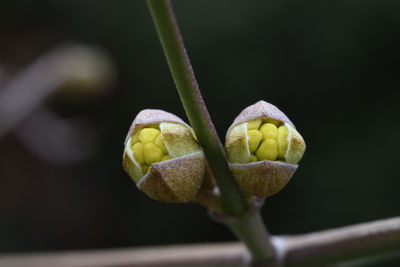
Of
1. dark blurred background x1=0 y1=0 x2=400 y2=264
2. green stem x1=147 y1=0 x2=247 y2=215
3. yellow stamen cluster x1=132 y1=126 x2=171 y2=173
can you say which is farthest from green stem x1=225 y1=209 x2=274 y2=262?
dark blurred background x1=0 y1=0 x2=400 y2=264

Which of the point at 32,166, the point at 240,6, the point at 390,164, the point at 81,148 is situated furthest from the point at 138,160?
the point at 32,166

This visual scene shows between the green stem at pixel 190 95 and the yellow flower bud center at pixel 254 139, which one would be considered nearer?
the green stem at pixel 190 95

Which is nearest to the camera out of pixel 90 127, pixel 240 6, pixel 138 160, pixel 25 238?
pixel 138 160

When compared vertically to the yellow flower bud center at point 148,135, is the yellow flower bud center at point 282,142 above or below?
below

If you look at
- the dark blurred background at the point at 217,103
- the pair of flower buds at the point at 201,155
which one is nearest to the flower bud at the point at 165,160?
the pair of flower buds at the point at 201,155

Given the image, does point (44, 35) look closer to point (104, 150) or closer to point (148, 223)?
point (104, 150)

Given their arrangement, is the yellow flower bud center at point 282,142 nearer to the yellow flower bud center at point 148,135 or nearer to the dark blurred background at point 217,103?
the yellow flower bud center at point 148,135

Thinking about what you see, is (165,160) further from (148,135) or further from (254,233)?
(254,233)

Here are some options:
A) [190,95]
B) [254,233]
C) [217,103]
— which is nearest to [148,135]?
[190,95]
